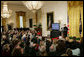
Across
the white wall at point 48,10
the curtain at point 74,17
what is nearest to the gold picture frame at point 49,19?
the white wall at point 48,10

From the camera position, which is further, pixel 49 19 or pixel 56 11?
pixel 49 19

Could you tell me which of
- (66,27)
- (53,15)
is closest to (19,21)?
(53,15)

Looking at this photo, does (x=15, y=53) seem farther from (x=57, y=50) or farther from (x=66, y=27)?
(x=66, y=27)

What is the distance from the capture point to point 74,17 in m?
10.3

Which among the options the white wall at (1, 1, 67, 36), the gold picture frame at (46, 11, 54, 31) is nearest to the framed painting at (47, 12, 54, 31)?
the gold picture frame at (46, 11, 54, 31)

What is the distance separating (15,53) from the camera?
3.56 metres

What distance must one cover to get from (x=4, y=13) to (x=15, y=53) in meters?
7.18

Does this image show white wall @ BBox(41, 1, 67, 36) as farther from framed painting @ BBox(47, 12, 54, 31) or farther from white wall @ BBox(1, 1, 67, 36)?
framed painting @ BBox(47, 12, 54, 31)

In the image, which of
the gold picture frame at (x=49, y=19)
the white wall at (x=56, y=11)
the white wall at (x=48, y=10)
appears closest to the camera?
the white wall at (x=56, y=11)

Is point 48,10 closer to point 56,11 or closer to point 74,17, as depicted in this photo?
point 56,11

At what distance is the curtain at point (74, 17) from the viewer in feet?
32.9

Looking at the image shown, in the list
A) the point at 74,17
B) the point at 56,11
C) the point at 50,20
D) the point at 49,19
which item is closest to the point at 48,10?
the point at 49,19

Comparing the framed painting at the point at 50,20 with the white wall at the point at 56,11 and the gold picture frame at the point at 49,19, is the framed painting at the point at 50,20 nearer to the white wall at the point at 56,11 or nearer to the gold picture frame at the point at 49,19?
the gold picture frame at the point at 49,19

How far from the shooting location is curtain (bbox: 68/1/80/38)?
32.9 ft
